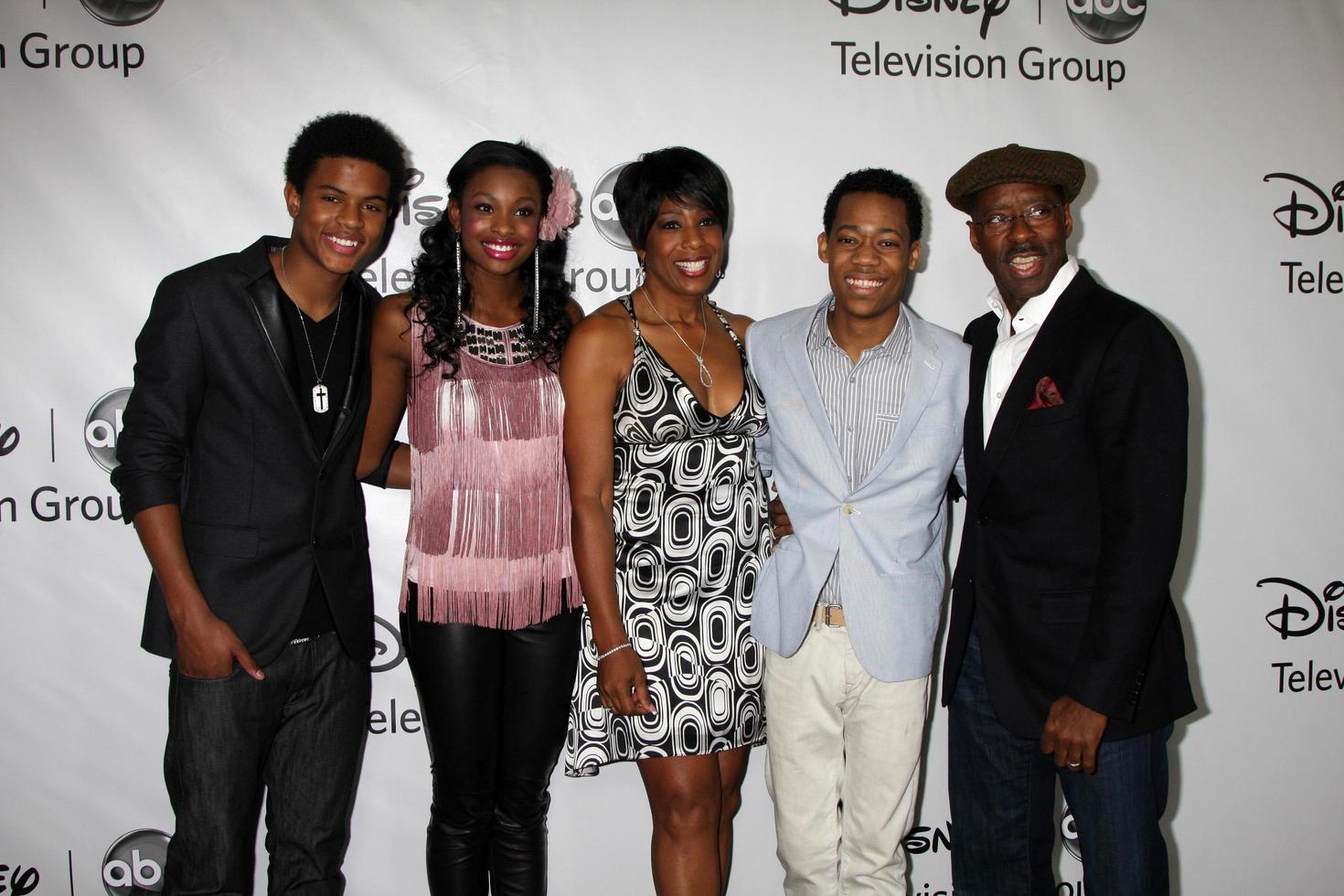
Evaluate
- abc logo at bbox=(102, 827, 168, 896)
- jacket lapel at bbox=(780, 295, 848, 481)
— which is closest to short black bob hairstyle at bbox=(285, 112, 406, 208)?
jacket lapel at bbox=(780, 295, 848, 481)

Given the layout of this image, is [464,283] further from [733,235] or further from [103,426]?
[103,426]

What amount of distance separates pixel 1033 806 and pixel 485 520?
57.2 inches

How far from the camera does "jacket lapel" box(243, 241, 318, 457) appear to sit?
195 centimetres

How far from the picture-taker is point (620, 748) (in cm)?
212

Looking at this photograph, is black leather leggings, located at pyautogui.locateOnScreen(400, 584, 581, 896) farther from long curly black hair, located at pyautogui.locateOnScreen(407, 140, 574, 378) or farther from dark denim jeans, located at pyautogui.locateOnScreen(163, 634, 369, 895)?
long curly black hair, located at pyautogui.locateOnScreen(407, 140, 574, 378)

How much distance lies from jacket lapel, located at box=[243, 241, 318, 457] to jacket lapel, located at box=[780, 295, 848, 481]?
1.10 meters

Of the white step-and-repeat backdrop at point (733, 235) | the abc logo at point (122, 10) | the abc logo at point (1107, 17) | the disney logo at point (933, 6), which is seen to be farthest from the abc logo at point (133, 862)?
the abc logo at point (1107, 17)

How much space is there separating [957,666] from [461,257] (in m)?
1.56

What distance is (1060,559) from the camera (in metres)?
1.89

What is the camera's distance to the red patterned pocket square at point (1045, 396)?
186 centimetres

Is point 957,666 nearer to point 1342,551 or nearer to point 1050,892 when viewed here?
point 1050,892

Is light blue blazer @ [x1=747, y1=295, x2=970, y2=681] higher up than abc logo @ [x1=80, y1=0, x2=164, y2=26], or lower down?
lower down

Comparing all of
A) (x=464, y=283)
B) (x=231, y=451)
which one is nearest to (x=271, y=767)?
(x=231, y=451)

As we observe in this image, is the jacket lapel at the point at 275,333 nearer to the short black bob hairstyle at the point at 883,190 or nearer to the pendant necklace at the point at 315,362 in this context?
the pendant necklace at the point at 315,362
